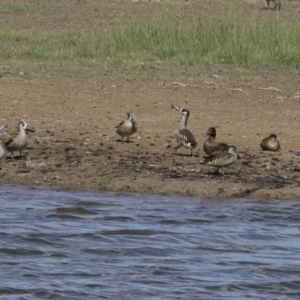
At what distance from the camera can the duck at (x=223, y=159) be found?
11344 millimetres

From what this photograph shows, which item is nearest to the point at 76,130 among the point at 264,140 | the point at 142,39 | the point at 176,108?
the point at 176,108

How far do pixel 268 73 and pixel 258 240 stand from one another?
306 inches

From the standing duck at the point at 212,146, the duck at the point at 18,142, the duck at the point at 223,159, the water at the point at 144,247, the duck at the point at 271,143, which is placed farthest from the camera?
the duck at the point at 271,143

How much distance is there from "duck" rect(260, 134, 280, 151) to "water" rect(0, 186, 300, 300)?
1484 millimetres

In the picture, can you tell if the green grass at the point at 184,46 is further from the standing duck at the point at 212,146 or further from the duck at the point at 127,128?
the standing duck at the point at 212,146

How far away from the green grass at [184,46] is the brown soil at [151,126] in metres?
0.76

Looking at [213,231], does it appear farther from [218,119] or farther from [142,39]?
[142,39]

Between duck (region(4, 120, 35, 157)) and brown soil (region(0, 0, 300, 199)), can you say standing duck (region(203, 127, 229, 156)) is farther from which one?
duck (region(4, 120, 35, 157))

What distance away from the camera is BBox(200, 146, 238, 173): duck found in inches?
447

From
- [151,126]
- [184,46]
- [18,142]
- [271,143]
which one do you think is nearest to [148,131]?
[151,126]

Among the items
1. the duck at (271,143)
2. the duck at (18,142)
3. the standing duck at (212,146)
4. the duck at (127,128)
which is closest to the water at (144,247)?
the duck at (18,142)

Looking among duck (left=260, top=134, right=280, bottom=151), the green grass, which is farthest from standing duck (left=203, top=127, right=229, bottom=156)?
A: the green grass

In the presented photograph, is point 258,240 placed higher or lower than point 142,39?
lower

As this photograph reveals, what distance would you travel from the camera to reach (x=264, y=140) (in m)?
12.4
